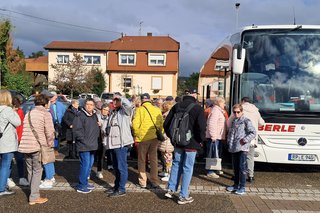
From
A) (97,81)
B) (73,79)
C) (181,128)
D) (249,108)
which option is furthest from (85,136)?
(97,81)

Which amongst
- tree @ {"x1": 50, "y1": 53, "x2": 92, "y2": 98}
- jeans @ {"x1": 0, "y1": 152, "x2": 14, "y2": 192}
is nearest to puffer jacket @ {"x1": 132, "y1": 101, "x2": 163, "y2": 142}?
jeans @ {"x1": 0, "y1": 152, "x2": 14, "y2": 192}

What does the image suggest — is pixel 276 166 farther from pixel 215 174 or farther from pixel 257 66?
pixel 257 66

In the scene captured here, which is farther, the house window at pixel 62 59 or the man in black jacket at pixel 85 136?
the house window at pixel 62 59

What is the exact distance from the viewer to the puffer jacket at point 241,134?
7.21m

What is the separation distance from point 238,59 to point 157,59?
44390 mm

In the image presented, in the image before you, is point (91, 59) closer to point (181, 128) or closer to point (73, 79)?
point (73, 79)

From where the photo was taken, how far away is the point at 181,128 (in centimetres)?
649

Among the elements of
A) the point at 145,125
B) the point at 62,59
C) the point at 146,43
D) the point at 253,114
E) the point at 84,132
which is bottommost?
the point at 84,132

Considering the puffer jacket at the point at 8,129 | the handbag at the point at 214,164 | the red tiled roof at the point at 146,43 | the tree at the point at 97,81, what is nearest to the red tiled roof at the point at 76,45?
the red tiled roof at the point at 146,43

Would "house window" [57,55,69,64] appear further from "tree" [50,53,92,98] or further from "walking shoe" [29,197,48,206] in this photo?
"walking shoe" [29,197,48,206]

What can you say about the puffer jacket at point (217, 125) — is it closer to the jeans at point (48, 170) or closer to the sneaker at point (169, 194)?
the sneaker at point (169, 194)

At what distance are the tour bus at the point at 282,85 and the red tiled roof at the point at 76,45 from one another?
45437mm

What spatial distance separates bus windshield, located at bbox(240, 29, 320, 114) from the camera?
832cm

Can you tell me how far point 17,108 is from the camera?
7664 millimetres
